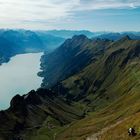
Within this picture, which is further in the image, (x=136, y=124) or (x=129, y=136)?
(x=136, y=124)

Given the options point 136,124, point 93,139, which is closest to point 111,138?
point 136,124

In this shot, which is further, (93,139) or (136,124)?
(93,139)

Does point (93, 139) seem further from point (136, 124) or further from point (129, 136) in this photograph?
point (129, 136)


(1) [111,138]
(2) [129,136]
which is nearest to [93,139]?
(1) [111,138]

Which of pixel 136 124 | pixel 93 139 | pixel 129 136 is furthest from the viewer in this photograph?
pixel 93 139

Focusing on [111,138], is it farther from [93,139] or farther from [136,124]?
[93,139]

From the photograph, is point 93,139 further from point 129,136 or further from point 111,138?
point 129,136

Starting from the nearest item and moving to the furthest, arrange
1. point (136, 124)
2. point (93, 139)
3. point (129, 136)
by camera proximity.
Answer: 1. point (129, 136)
2. point (136, 124)
3. point (93, 139)
